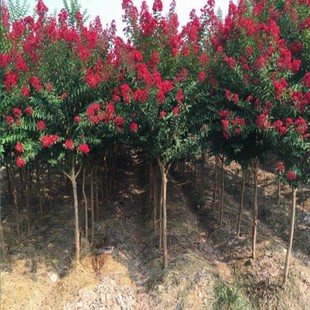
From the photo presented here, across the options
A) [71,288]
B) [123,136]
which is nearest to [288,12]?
[123,136]

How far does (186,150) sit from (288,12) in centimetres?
401

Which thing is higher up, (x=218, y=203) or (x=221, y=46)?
(x=221, y=46)

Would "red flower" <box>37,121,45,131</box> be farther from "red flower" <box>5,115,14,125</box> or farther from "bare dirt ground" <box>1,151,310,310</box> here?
"bare dirt ground" <box>1,151,310,310</box>

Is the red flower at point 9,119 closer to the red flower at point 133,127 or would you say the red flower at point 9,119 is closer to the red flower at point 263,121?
the red flower at point 133,127

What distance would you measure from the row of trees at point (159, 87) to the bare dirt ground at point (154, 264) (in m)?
0.68

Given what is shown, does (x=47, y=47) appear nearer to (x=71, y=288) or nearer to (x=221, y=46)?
(x=221, y=46)

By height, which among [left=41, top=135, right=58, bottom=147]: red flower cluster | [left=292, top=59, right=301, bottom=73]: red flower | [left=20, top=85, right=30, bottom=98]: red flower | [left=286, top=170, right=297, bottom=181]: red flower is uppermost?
[left=292, top=59, right=301, bottom=73]: red flower

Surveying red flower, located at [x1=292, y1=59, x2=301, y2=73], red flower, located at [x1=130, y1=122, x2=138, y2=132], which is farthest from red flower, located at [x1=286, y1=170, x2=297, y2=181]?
red flower, located at [x1=130, y1=122, x2=138, y2=132]

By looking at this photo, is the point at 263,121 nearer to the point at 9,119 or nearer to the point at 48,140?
the point at 48,140

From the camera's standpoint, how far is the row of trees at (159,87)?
767cm

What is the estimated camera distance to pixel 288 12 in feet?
28.4

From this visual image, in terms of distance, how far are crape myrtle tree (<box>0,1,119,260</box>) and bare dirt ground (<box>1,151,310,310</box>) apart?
2.48 meters

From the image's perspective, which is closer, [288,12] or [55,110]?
[55,110]

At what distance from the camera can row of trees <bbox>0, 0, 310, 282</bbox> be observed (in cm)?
767
